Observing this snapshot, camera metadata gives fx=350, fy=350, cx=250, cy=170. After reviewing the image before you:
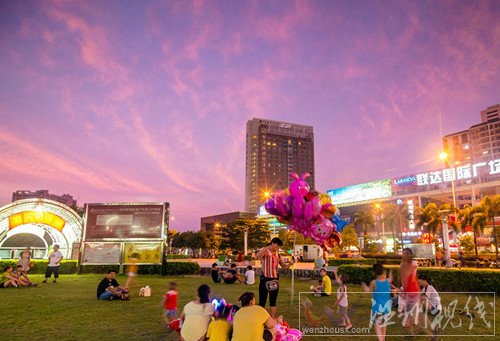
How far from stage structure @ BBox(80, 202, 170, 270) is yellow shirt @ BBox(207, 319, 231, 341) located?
20239 mm

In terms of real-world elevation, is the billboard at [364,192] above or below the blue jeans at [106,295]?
above

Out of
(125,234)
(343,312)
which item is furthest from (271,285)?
(125,234)

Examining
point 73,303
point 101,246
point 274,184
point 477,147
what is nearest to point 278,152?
point 274,184

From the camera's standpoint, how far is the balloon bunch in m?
10.5

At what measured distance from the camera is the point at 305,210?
1047 cm

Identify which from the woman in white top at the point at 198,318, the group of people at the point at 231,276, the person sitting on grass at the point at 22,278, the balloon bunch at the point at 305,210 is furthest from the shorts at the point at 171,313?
the person sitting on grass at the point at 22,278

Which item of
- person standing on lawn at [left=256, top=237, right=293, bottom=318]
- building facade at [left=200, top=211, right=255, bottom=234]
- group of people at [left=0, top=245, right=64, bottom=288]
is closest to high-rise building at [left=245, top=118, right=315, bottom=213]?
building facade at [left=200, top=211, right=255, bottom=234]

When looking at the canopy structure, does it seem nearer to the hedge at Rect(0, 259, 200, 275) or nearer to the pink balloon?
the hedge at Rect(0, 259, 200, 275)

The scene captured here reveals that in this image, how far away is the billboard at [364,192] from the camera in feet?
272

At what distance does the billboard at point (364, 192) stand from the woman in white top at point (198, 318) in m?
83.1

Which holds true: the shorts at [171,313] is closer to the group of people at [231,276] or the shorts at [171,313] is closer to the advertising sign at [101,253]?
the group of people at [231,276]

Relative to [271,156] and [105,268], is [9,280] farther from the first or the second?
[271,156]

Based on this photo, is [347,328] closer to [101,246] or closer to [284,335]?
[284,335]

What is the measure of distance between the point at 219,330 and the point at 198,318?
0.56 meters
